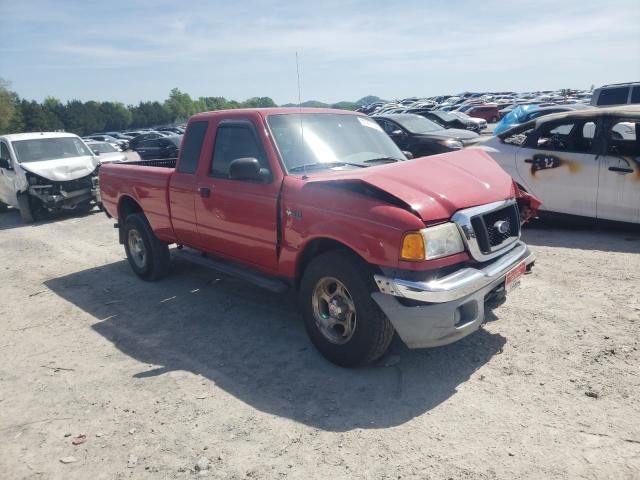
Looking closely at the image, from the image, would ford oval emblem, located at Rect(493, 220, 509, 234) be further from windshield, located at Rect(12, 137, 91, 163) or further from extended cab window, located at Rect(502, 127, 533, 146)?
windshield, located at Rect(12, 137, 91, 163)

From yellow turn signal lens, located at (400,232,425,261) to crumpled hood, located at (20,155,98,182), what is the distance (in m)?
10.4

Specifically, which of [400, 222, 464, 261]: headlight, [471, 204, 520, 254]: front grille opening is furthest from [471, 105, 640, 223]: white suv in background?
[400, 222, 464, 261]: headlight

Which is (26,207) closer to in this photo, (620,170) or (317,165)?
(317,165)

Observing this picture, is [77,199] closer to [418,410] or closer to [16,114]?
[418,410]

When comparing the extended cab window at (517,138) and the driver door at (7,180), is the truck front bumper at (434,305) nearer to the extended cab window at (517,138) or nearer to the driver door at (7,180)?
the extended cab window at (517,138)

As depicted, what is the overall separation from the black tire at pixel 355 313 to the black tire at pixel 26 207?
10.1m

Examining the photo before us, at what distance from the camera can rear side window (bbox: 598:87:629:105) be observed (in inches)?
511

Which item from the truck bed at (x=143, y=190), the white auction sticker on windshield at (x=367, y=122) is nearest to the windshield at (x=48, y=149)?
the truck bed at (x=143, y=190)

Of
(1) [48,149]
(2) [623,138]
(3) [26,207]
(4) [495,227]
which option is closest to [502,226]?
(4) [495,227]

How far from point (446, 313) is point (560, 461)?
3.37 feet

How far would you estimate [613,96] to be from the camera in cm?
1330

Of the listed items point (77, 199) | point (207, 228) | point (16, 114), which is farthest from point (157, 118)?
point (207, 228)

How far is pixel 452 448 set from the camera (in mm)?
2822

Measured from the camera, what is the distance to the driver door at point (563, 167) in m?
6.52
